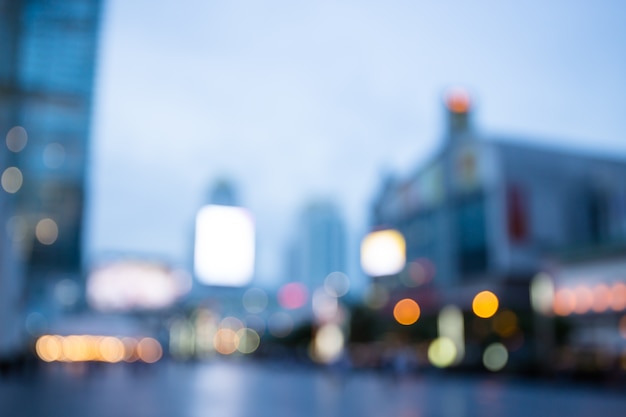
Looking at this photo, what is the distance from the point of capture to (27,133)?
2772 cm

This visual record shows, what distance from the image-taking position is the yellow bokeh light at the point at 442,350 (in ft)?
173

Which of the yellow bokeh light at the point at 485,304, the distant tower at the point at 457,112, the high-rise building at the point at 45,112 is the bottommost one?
the yellow bokeh light at the point at 485,304

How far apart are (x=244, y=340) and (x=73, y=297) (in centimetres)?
4522

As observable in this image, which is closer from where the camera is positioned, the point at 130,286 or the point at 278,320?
the point at 130,286

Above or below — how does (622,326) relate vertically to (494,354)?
above

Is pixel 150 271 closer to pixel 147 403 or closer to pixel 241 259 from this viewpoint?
pixel 241 259

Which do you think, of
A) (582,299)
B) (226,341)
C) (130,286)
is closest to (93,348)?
(582,299)

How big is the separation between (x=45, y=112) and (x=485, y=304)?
3652 centimetres

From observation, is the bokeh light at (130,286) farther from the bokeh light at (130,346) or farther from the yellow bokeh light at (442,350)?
the yellow bokeh light at (442,350)

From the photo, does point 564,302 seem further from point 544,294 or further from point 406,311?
point 406,311

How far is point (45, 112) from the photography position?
24953mm

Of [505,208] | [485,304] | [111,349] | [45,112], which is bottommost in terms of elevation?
[111,349]

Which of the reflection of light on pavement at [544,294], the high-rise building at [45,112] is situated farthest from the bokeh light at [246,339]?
the reflection of light on pavement at [544,294]

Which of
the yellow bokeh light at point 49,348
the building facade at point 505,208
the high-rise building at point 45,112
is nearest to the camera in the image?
the high-rise building at point 45,112
